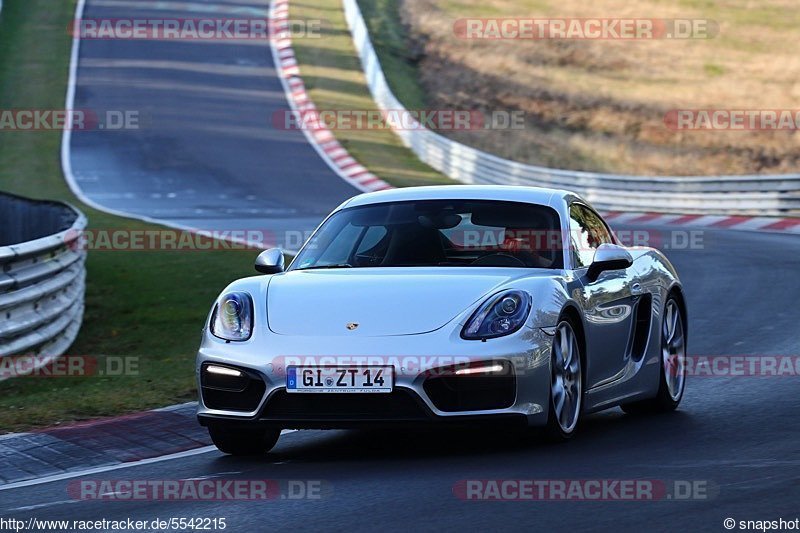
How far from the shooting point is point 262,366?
7.10 meters

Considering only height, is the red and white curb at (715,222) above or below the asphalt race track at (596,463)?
below

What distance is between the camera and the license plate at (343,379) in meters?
6.91

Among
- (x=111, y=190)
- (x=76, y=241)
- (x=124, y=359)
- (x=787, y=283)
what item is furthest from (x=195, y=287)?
(x=111, y=190)

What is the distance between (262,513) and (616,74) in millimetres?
40569

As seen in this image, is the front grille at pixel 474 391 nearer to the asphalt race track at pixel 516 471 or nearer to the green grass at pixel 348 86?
the asphalt race track at pixel 516 471

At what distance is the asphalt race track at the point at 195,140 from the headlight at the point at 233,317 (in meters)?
13.3

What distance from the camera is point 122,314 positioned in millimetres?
15070

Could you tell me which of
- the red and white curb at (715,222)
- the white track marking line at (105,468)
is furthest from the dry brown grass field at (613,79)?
the white track marking line at (105,468)

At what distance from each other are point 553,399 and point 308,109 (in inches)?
1185

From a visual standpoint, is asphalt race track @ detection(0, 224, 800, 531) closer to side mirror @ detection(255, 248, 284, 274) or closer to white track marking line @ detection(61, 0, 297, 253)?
side mirror @ detection(255, 248, 284, 274)

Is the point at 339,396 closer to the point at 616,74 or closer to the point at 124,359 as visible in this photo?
the point at 124,359

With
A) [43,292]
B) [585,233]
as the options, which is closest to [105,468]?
[585,233]

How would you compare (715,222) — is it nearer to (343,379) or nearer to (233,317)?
(233,317)

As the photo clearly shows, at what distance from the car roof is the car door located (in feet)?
0.65
